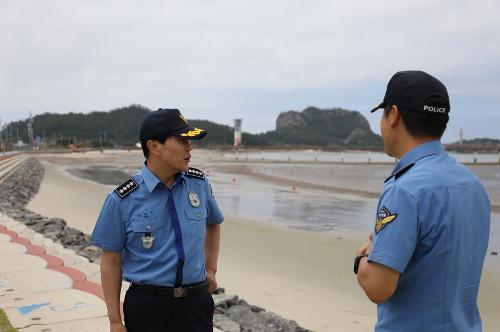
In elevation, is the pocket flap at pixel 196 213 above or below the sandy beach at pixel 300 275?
above

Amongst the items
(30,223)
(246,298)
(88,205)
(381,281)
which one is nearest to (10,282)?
(246,298)

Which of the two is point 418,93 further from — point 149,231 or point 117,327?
point 117,327

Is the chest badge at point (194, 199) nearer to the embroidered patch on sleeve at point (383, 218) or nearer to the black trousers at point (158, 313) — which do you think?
the black trousers at point (158, 313)

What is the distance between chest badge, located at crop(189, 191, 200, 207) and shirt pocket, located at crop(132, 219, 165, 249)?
219 mm

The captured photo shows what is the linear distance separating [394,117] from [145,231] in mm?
1398

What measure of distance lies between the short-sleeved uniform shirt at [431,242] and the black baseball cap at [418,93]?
0.17 meters

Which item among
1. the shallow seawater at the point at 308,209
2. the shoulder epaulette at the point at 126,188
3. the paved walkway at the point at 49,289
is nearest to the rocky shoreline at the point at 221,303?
the paved walkway at the point at 49,289

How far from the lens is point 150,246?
268 cm

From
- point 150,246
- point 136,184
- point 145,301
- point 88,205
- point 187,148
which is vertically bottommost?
point 88,205

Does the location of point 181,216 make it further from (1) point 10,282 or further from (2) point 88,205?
(2) point 88,205

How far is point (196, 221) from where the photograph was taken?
2.82 m

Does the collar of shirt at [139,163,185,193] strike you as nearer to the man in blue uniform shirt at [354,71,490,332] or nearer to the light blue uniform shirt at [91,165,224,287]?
the light blue uniform shirt at [91,165,224,287]

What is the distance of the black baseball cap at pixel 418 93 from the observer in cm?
193

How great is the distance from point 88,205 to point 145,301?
53.5ft
